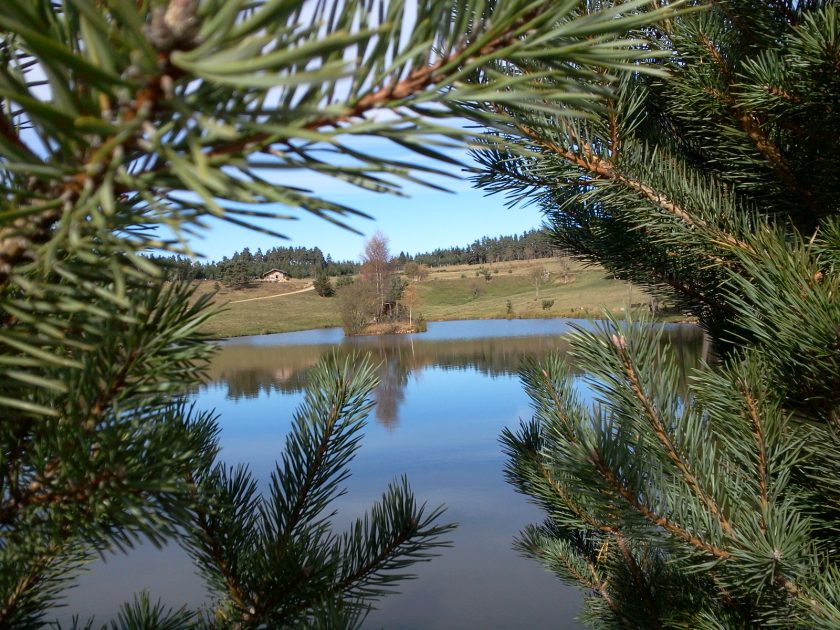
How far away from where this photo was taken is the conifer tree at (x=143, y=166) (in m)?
0.17

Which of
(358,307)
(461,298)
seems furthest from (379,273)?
(461,298)

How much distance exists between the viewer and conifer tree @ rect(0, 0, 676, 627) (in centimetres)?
17

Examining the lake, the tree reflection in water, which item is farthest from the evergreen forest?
the tree reflection in water

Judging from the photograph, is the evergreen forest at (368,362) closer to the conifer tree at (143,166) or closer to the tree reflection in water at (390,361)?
the conifer tree at (143,166)

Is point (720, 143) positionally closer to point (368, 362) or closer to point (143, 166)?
point (368, 362)

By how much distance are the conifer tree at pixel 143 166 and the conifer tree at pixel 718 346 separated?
185 mm

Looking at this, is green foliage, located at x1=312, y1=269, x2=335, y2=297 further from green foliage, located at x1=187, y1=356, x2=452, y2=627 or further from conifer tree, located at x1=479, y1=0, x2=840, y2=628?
green foliage, located at x1=187, y1=356, x2=452, y2=627

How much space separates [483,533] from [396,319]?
30.6 ft

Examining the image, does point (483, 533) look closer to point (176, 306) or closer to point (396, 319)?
point (176, 306)

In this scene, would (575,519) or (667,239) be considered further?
(575,519)

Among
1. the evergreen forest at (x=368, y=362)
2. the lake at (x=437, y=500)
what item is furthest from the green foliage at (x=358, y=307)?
the evergreen forest at (x=368, y=362)

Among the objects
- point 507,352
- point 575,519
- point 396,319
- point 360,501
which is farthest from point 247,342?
point 575,519

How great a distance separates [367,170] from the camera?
0.21 m

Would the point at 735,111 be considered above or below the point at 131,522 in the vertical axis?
above
